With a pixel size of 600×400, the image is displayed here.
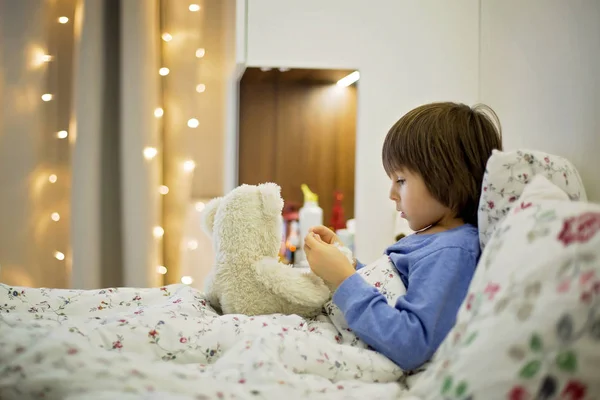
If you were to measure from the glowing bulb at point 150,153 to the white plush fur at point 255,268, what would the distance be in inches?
47.0

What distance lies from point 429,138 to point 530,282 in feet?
1.50

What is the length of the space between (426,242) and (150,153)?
152 centimetres

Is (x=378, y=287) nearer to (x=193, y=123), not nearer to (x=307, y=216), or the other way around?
(x=307, y=216)

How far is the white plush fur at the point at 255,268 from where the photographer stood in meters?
1.03

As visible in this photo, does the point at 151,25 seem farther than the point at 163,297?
Yes

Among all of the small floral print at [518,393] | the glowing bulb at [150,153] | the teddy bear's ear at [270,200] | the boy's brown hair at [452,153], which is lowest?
the small floral print at [518,393]

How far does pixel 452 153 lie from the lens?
98cm

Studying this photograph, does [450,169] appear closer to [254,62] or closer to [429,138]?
[429,138]

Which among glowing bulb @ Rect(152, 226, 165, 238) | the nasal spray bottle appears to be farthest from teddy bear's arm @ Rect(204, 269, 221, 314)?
glowing bulb @ Rect(152, 226, 165, 238)

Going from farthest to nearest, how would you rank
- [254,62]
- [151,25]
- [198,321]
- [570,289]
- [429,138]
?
[151,25], [254,62], [429,138], [198,321], [570,289]

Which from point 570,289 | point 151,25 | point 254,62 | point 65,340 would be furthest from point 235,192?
point 151,25

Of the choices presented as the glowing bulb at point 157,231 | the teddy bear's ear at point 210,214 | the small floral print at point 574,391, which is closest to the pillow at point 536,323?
the small floral print at point 574,391

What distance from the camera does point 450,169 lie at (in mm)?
979

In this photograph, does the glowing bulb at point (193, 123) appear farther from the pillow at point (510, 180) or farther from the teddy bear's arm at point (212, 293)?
the pillow at point (510, 180)
